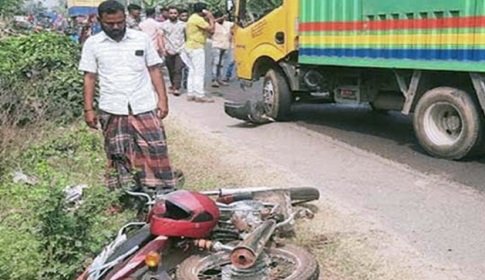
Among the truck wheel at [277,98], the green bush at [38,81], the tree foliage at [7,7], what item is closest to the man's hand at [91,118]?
the green bush at [38,81]

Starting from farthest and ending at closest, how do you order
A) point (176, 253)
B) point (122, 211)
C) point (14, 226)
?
point (122, 211), point (14, 226), point (176, 253)

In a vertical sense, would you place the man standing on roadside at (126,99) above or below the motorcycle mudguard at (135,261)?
above

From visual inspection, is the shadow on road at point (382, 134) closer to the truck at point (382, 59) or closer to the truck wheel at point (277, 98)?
the truck at point (382, 59)

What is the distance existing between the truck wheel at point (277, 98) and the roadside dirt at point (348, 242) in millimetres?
3473

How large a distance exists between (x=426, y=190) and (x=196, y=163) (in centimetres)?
233

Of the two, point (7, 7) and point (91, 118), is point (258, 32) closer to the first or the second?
point (91, 118)

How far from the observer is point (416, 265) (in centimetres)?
442

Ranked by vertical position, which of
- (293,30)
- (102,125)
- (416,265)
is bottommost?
(416,265)

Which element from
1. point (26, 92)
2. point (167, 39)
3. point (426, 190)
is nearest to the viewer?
point (426, 190)

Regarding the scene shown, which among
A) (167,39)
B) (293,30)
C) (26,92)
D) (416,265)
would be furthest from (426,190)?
(167,39)

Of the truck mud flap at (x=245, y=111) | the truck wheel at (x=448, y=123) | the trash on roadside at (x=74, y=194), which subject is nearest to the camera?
the trash on roadside at (x=74, y=194)

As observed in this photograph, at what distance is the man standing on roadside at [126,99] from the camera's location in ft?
17.5

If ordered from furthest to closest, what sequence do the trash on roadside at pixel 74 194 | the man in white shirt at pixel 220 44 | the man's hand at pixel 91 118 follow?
the man in white shirt at pixel 220 44, the man's hand at pixel 91 118, the trash on roadside at pixel 74 194

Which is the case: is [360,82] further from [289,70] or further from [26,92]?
[26,92]
